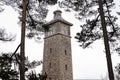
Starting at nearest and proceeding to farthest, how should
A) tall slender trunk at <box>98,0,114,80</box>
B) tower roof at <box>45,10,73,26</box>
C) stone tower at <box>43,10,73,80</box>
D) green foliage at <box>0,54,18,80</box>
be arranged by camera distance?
tall slender trunk at <box>98,0,114,80</box> → green foliage at <box>0,54,18,80</box> → stone tower at <box>43,10,73,80</box> → tower roof at <box>45,10,73,26</box>

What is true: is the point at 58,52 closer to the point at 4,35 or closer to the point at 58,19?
the point at 58,19

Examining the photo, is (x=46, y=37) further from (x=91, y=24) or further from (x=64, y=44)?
(x=91, y=24)

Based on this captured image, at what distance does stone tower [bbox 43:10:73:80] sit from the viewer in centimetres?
2561

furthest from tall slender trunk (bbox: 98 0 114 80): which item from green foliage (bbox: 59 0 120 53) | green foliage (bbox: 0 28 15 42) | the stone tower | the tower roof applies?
the tower roof

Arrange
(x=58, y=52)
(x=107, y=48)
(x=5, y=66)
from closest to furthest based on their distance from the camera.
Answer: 1. (x=107, y=48)
2. (x=5, y=66)
3. (x=58, y=52)

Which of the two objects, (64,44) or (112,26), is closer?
(112,26)

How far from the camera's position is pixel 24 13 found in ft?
33.6

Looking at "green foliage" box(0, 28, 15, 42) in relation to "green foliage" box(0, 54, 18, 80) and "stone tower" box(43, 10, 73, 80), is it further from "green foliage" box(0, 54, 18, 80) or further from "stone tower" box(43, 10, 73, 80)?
"stone tower" box(43, 10, 73, 80)

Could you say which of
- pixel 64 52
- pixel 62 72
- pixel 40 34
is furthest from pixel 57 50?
pixel 40 34

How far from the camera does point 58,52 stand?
26.5 meters

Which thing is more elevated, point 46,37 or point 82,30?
point 46,37

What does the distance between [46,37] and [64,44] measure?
12.4 ft

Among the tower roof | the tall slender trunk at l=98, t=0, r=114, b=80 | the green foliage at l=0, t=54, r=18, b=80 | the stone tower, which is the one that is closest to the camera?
the tall slender trunk at l=98, t=0, r=114, b=80

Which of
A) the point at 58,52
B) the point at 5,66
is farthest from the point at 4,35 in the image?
the point at 58,52
